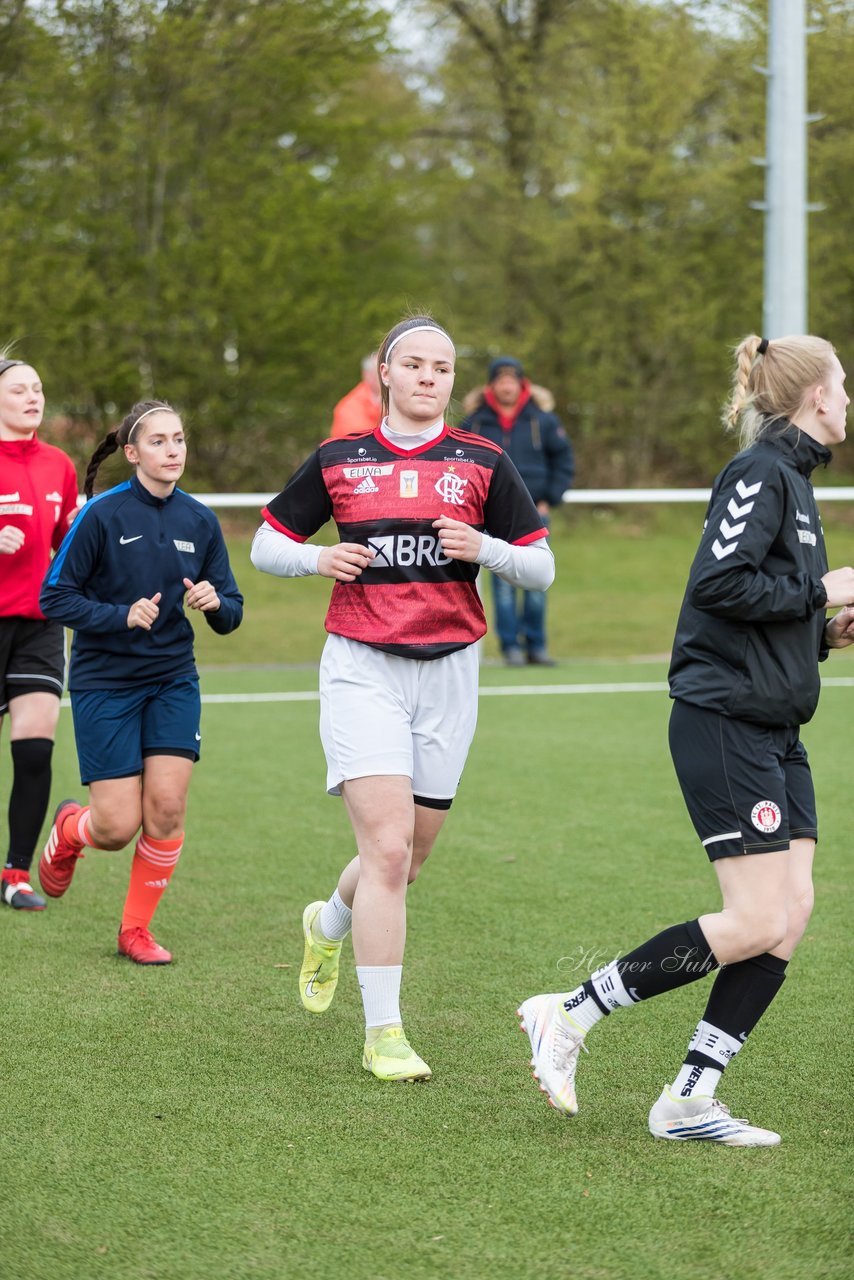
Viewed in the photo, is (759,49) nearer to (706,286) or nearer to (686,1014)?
(706,286)

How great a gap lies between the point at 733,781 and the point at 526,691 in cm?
804

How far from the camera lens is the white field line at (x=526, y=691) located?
1121 cm

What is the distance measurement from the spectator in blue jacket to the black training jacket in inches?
341

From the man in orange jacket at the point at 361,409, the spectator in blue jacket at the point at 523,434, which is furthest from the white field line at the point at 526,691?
the man in orange jacket at the point at 361,409

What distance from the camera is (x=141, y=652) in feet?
16.6

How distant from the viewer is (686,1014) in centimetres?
455

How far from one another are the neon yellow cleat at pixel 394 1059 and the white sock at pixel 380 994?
0.10 feet

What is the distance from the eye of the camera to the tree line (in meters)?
17.8

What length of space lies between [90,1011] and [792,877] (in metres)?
2.18

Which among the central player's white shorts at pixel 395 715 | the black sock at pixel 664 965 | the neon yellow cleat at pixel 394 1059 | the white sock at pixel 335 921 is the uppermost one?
the central player's white shorts at pixel 395 715

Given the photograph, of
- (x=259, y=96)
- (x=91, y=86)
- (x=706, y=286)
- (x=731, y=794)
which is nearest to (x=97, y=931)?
(x=731, y=794)

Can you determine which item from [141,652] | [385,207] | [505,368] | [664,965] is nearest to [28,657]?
[141,652]

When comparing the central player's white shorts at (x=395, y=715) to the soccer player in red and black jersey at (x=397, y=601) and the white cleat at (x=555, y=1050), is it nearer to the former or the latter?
the soccer player in red and black jersey at (x=397, y=601)

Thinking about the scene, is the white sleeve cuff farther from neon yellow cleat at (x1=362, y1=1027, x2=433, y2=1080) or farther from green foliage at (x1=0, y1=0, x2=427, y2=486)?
green foliage at (x1=0, y1=0, x2=427, y2=486)
